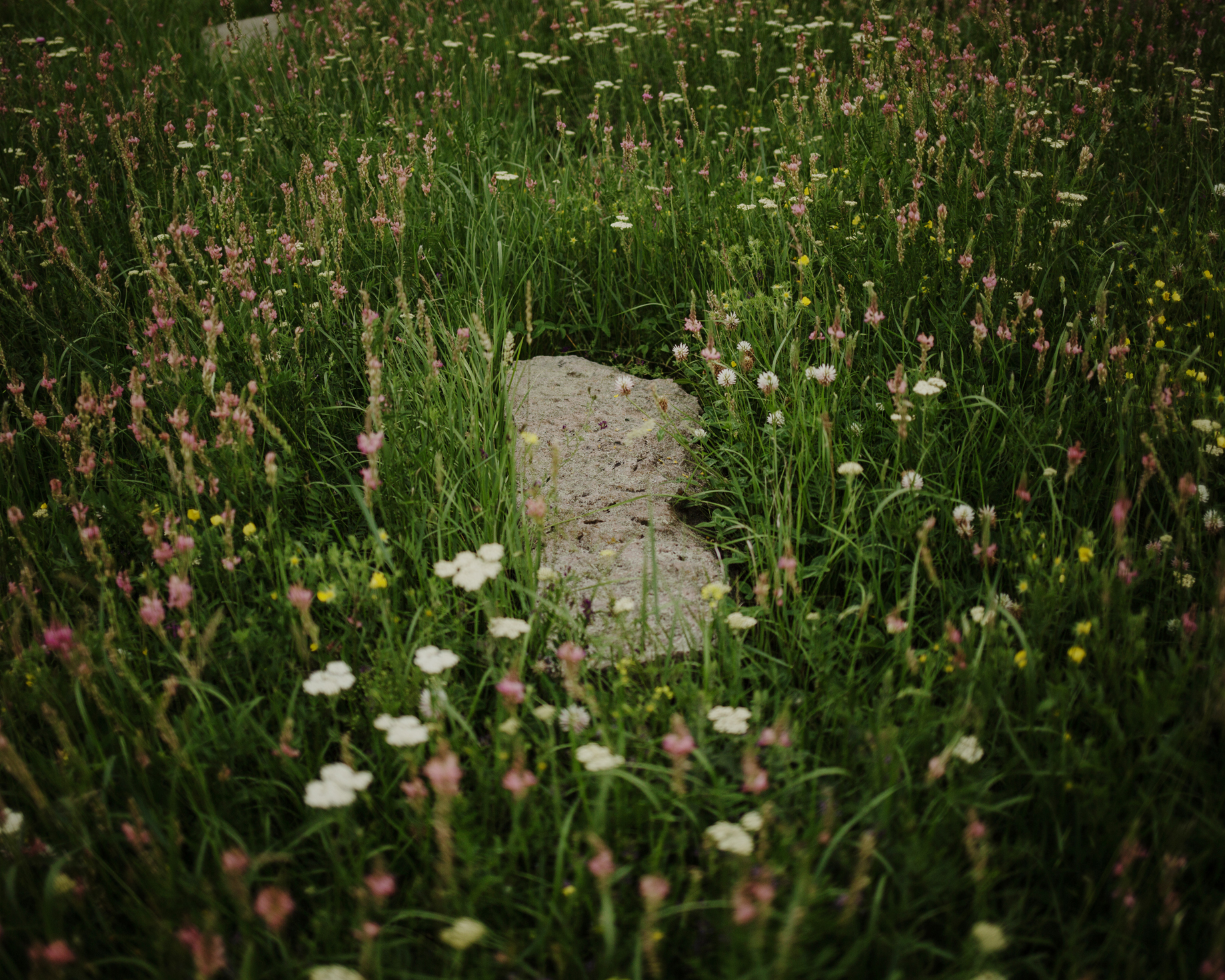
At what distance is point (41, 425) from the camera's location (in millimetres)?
2365

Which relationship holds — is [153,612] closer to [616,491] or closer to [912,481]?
[616,491]

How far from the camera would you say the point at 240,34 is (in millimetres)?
5258

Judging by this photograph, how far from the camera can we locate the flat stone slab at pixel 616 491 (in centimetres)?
218

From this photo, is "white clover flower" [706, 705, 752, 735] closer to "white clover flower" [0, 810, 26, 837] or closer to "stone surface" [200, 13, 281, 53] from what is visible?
"white clover flower" [0, 810, 26, 837]

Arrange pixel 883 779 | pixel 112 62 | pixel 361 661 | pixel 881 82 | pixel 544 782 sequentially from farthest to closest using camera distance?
1. pixel 112 62
2. pixel 881 82
3. pixel 361 661
4. pixel 544 782
5. pixel 883 779

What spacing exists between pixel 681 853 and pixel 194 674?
1.03m

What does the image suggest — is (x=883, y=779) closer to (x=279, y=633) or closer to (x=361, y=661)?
(x=361, y=661)

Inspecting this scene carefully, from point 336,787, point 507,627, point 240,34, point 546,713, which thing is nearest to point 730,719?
point 546,713

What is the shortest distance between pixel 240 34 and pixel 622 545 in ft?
16.1

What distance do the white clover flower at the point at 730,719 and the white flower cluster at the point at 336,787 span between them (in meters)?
0.70

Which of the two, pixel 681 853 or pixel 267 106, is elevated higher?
pixel 267 106

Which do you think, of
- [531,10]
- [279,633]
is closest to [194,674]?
[279,633]

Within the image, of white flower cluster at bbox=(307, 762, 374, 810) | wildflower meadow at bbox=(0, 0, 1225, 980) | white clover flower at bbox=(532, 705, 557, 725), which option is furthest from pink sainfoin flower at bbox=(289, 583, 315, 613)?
white clover flower at bbox=(532, 705, 557, 725)

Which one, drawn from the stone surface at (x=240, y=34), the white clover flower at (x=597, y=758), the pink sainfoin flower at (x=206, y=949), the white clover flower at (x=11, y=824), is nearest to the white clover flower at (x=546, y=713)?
the white clover flower at (x=597, y=758)
